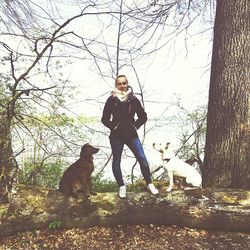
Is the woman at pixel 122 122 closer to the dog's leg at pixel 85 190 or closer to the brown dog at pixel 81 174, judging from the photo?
the brown dog at pixel 81 174

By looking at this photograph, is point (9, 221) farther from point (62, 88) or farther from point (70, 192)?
point (62, 88)

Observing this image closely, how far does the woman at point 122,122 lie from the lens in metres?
5.72

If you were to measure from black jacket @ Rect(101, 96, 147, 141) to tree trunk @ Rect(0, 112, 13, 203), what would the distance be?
150 inches

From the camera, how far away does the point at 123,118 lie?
18.8 ft

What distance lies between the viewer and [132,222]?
5.83 metres

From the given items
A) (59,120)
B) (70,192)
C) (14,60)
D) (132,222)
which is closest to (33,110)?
(59,120)

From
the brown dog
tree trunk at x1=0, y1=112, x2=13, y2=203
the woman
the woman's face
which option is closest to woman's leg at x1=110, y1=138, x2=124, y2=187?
the woman

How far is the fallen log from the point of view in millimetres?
5629

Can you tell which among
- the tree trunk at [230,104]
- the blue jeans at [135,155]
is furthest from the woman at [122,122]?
the tree trunk at [230,104]

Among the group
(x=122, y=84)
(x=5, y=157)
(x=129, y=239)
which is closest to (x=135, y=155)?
(x=122, y=84)

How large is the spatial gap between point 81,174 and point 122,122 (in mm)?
1073

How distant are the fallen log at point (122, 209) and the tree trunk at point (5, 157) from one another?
303 cm

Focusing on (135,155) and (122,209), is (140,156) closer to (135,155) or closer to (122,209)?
(135,155)

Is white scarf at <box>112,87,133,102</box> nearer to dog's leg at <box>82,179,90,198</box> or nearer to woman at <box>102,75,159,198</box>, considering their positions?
woman at <box>102,75,159,198</box>
